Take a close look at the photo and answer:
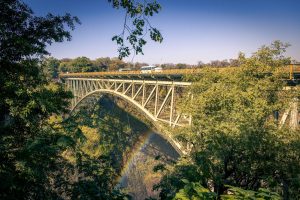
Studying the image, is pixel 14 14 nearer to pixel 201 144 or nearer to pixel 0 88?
pixel 0 88

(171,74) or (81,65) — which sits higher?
(81,65)

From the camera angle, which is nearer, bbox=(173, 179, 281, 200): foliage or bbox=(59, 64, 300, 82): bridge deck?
bbox=(173, 179, 281, 200): foliage

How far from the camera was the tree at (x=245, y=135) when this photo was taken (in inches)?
315

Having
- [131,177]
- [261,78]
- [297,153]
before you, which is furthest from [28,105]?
[131,177]

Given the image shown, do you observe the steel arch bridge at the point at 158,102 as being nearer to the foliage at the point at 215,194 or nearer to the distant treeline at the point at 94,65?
the foliage at the point at 215,194

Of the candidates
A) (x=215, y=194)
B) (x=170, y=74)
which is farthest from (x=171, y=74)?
(x=215, y=194)

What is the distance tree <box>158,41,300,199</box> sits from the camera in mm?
8008

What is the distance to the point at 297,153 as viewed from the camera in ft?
27.9

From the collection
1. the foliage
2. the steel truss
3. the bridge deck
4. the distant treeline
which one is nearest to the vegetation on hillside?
the foliage

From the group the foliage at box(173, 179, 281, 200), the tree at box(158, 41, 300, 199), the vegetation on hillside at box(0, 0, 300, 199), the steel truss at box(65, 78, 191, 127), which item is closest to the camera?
the foliage at box(173, 179, 281, 200)

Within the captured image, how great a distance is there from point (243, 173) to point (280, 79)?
523 cm

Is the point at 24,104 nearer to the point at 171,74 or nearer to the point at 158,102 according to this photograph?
the point at 171,74

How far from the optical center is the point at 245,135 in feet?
28.2

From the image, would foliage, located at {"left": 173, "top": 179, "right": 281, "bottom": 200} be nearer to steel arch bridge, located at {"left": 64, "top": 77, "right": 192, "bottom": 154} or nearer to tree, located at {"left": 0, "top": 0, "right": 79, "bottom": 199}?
tree, located at {"left": 0, "top": 0, "right": 79, "bottom": 199}
